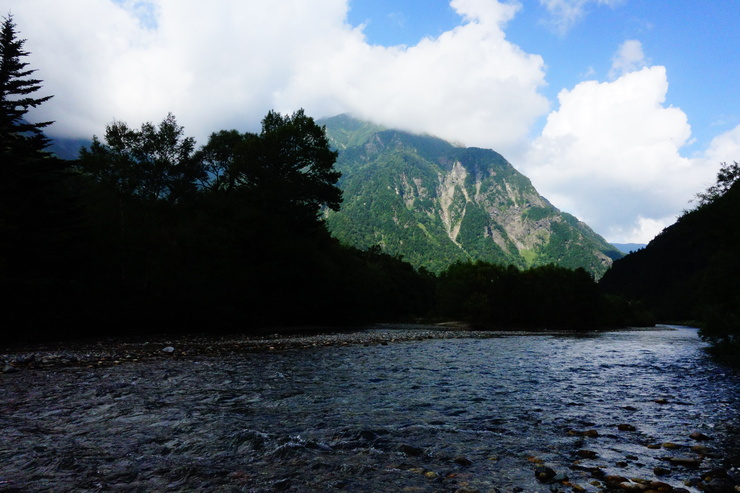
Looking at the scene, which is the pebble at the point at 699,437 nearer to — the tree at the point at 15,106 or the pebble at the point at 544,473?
the pebble at the point at 544,473

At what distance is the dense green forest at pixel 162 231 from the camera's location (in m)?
33.7

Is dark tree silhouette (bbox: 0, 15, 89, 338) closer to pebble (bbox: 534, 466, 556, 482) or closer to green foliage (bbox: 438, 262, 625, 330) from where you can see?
pebble (bbox: 534, 466, 556, 482)

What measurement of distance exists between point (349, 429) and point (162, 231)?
4305cm

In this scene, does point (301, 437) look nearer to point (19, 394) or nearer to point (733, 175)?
point (19, 394)

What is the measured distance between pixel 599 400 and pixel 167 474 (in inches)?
525

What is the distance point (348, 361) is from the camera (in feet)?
75.6

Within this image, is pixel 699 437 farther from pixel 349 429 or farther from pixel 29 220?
pixel 29 220

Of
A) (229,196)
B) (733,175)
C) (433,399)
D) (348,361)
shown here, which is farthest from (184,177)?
(733,175)

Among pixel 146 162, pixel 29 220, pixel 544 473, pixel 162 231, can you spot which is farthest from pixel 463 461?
pixel 146 162

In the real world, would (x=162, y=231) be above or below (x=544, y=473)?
above

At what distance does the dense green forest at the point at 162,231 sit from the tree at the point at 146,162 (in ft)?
0.45

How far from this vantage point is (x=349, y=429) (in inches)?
390

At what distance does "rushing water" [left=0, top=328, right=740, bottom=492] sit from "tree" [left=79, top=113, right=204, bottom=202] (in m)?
35.4

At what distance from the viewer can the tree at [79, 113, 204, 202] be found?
150 feet
